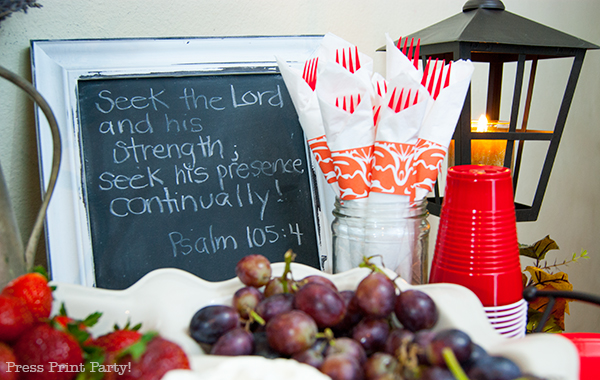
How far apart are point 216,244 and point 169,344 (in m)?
0.43

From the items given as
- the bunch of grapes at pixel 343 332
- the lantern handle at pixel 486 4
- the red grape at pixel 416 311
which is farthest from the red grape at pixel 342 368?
the lantern handle at pixel 486 4

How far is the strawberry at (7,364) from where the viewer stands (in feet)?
1.12

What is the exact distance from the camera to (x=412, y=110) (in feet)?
1.94

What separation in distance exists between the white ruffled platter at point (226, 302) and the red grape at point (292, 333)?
4cm

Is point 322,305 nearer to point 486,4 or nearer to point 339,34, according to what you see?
point 486,4

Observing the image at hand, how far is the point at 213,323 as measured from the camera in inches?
17.5

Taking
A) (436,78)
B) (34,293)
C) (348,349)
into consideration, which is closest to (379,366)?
(348,349)

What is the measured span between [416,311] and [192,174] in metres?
0.51

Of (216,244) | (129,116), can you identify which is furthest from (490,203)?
(129,116)

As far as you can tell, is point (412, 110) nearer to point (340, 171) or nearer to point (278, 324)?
point (340, 171)

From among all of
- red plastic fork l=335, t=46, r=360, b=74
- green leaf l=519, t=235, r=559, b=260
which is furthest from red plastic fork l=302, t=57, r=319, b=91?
green leaf l=519, t=235, r=559, b=260

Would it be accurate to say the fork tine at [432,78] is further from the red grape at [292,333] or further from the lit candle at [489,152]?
the red grape at [292,333]

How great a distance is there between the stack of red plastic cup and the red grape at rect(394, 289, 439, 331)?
146mm

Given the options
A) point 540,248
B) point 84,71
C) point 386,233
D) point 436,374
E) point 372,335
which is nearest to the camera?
point 436,374
